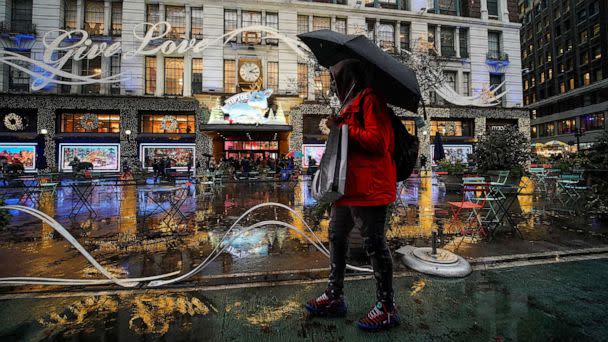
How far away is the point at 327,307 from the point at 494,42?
37.4 m

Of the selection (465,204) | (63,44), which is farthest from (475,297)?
(63,44)

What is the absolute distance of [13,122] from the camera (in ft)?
70.0

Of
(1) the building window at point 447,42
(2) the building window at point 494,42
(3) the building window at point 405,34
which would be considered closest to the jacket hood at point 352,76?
(3) the building window at point 405,34

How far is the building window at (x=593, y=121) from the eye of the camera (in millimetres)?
40406

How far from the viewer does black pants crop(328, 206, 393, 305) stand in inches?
86.1

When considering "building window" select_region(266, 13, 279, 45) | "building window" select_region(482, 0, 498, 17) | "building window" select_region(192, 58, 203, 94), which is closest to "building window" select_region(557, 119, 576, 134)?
"building window" select_region(482, 0, 498, 17)

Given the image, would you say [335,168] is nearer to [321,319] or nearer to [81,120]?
[321,319]

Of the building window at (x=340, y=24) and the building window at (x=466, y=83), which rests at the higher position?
the building window at (x=340, y=24)

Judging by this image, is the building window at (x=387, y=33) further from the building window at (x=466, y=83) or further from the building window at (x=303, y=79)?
the building window at (x=466, y=83)

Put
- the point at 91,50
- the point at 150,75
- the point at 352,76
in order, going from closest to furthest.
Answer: the point at 352,76 < the point at 91,50 < the point at 150,75

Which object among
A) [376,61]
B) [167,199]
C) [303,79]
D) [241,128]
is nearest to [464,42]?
[303,79]

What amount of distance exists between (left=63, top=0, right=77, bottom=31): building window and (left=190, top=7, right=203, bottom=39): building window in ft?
31.3

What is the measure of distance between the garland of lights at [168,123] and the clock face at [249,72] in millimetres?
7076

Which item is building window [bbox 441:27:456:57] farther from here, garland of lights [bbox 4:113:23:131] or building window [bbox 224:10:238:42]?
garland of lights [bbox 4:113:23:131]
